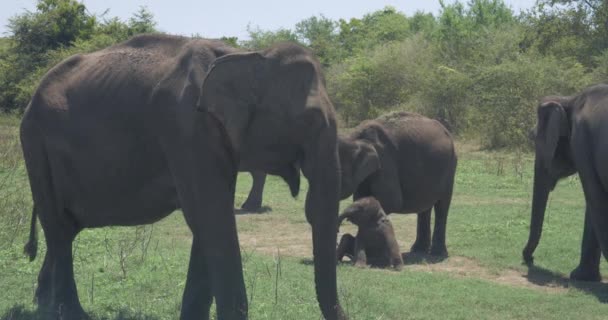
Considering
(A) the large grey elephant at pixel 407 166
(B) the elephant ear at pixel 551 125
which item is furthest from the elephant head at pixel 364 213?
(B) the elephant ear at pixel 551 125

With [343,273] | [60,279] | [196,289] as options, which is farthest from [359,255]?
[60,279]

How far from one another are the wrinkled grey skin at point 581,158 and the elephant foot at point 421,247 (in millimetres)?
1484

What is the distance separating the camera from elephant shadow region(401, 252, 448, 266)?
36.4 feet

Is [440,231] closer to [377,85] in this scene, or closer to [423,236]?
[423,236]

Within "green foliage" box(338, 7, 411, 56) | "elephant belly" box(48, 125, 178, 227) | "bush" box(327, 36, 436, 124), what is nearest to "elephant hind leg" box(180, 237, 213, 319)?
"elephant belly" box(48, 125, 178, 227)

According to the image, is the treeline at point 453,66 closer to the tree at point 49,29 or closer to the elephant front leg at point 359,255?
the tree at point 49,29

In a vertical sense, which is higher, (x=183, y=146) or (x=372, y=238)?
(x=183, y=146)

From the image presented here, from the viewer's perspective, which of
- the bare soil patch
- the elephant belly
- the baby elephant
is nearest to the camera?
the elephant belly

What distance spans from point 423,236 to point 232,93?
6440 millimetres

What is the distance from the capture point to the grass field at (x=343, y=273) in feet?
25.6

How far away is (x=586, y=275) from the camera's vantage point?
9891mm

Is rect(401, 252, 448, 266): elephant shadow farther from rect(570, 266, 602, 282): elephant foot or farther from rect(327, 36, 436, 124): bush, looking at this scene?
rect(327, 36, 436, 124): bush

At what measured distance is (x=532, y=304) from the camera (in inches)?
330

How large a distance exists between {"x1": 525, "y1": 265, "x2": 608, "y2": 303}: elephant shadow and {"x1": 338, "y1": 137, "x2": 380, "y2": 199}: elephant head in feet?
7.23
